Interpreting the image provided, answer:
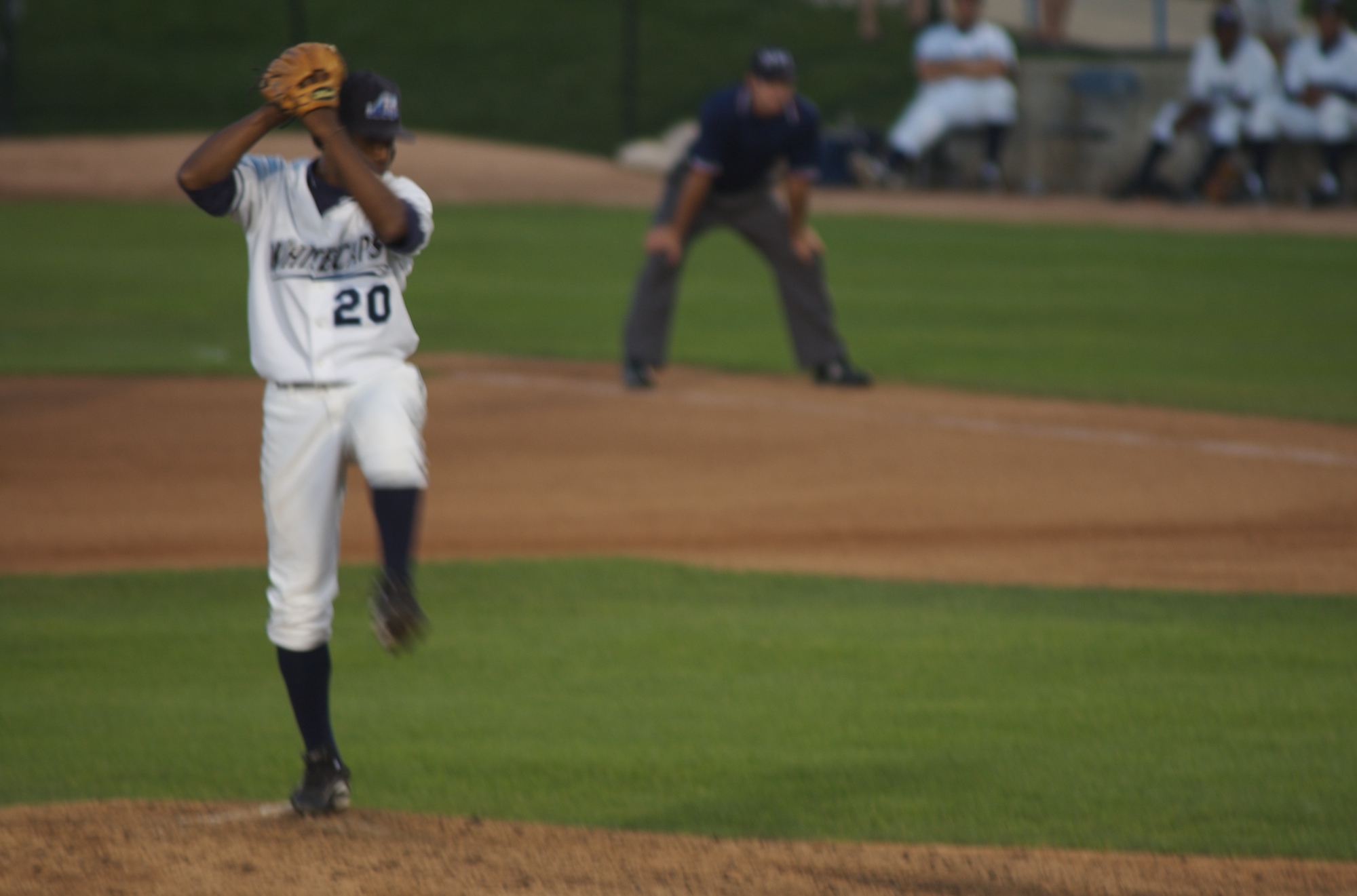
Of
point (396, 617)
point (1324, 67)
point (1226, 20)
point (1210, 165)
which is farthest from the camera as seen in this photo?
point (1210, 165)

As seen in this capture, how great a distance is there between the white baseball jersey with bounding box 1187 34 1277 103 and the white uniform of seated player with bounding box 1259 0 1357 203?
31 cm

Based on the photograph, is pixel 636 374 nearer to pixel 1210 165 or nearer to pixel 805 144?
pixel 805 144

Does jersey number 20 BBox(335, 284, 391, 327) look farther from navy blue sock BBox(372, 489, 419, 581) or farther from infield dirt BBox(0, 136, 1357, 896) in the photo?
infield dirt BBox(0, 136, 1357, 896)

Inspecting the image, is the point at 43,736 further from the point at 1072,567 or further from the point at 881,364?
the point at 881,364

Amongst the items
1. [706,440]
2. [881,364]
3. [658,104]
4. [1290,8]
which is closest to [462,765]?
[706,440]

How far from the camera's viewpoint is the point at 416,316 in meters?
15.1

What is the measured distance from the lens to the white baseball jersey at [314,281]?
402 cm

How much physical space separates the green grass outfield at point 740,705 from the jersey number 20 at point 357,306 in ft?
4.27

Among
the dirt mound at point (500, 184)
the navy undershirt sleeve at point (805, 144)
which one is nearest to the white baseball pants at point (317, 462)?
the navy undershirt sleeve at point (805, 144)

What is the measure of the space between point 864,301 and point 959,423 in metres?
6.15

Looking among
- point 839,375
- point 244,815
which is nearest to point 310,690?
point 244,815

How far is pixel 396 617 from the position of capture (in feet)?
12.0

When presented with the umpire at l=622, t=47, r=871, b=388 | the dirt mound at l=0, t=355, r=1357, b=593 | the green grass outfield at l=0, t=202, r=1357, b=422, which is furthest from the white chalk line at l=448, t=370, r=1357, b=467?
the green grass outfield at l=0, t=202, r=1357, b=422

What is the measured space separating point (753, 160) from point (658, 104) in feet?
66.4
